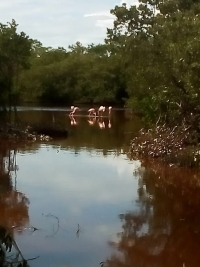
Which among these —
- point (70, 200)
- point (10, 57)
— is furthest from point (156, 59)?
point (70, 200)

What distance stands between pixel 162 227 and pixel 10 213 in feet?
9.10

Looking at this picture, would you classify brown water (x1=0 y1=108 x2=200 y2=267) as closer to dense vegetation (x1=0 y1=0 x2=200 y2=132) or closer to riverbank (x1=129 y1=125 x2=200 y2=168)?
riverbank (x1=129 y1=125 x2=200 y2=168)

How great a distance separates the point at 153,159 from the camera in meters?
15.9

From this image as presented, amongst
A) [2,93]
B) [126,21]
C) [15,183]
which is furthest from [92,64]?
[15,183]

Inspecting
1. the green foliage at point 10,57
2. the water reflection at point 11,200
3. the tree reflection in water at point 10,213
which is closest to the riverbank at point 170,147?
the water reflection at point 11,200

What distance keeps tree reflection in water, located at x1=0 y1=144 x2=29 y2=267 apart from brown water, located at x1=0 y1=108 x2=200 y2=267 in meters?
0.02

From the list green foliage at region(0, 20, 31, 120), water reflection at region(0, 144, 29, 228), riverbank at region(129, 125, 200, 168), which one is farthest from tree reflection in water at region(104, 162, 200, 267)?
green foliage at region(0, 20, 31, 120)

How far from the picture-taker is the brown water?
7336mm

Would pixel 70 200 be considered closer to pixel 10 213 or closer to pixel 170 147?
pixel 10 213

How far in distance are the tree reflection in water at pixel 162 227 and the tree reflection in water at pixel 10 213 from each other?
133cm

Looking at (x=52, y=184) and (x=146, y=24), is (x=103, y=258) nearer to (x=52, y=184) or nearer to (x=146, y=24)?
(x=52, y=184)

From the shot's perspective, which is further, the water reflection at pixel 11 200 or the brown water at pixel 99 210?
the water reflection at pixel 11 200

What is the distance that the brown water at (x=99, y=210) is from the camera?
7336 mm

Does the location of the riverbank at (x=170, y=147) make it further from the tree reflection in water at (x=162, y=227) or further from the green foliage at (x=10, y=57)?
the green foliage at (x=10, y=57)
